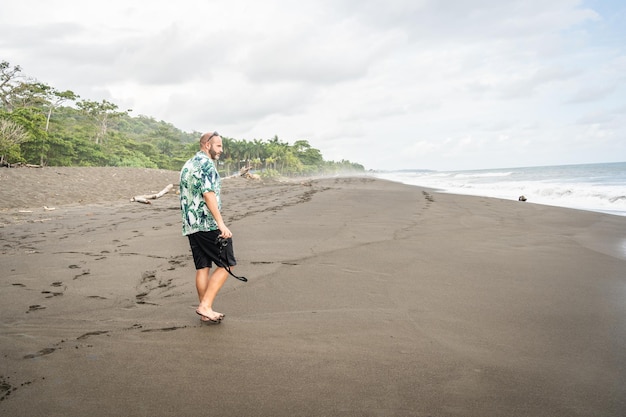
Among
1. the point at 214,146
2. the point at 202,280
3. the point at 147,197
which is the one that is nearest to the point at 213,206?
the point at 214,146

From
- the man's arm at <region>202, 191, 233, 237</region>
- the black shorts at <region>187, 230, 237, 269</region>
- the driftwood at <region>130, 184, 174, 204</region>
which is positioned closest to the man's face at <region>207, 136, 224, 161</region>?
the man's arm at <region>202, 191, 233, 237</region>

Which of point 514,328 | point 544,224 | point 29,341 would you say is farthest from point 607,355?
point 544,224

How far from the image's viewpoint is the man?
314cm

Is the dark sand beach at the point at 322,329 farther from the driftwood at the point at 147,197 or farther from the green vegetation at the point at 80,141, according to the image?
the green vegetation at the point at 80,141

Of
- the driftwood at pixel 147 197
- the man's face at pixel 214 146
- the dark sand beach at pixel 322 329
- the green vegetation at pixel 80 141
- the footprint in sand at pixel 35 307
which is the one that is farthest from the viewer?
the green vegetation at pixel 80 141

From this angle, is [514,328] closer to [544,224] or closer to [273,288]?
[273,288]

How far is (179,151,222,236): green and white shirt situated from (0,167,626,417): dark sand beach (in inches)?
36.6

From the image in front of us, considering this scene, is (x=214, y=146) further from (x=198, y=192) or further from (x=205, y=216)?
(x=205, y=216)

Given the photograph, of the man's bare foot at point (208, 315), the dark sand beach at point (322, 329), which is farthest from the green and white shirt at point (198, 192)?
the dark sand beach at point (322, 329)

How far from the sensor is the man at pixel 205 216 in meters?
3.14

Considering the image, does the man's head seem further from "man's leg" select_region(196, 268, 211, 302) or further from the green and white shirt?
"man's leg" select_region(196, 268, 211, 302)

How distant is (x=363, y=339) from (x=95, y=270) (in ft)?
13.0

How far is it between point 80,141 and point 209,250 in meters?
40.0

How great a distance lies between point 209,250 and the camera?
127 inches
